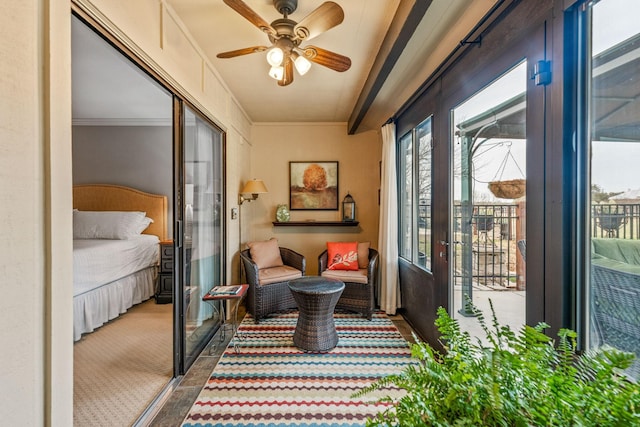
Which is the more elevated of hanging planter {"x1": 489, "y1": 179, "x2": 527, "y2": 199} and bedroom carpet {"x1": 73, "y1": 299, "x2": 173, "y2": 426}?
hanging planter {"x1": 489, "y1": 179, "x2": 527, "y2": 199}

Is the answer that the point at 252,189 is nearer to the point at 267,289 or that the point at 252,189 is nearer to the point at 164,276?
the point at 267,289

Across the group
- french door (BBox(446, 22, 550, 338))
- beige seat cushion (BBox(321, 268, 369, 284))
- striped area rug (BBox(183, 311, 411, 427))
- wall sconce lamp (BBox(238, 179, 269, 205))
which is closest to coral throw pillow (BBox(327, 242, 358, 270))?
beige seat cushion (BBox(321, 268, 369, 284))

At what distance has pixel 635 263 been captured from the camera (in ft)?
3.20

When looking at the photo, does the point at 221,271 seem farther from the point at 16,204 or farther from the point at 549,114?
the point at 549,114

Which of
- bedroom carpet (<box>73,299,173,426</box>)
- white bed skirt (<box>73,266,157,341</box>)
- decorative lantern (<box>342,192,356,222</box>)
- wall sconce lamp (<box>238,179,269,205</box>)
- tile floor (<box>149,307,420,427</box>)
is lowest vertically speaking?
tile floor (<box>149,307,420,427</box>)

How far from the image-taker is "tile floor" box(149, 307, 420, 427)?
5.88ft

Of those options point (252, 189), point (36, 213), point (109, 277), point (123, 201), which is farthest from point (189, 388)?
point (123, 201)

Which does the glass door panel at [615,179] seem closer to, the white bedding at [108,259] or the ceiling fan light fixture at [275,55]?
the ceiling fan light fixture at [275,55]

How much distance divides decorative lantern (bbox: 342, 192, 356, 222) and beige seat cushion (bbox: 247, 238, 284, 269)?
4.04ft

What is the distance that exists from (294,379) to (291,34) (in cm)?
255

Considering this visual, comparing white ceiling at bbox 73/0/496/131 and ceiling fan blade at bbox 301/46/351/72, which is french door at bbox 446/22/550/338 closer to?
white ceiling at bbox 73/0/496/131

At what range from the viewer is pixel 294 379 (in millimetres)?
2182

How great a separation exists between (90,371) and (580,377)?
309 centimetres

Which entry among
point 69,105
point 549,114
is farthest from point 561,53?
point 69,105
